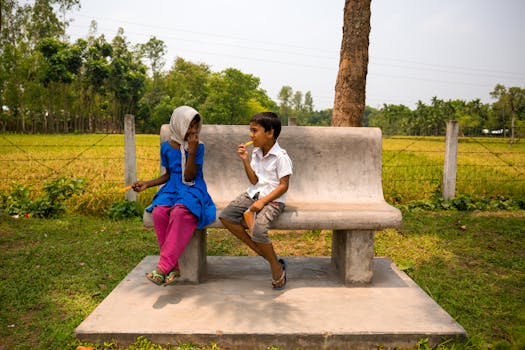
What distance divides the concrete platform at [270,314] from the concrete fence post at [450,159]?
383cm

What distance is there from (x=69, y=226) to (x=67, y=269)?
1.71 meters

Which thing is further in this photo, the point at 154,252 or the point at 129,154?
the point at 129,154

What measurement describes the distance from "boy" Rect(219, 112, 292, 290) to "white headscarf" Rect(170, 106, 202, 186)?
0.41 metres

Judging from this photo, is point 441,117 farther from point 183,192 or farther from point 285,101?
point 183,192

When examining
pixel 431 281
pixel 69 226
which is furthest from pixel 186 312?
pixel 69 226

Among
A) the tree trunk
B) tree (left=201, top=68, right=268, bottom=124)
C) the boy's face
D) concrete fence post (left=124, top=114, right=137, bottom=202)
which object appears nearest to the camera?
the boy's face

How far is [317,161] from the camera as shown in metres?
3.98

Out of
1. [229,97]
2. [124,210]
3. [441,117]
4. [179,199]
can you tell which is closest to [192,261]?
[179,199]

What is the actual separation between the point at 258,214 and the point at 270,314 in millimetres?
718

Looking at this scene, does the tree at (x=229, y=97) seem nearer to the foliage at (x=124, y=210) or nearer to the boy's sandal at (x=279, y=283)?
the foliage at (x=124, y=210)

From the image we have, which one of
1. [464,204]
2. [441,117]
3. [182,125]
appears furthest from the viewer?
[441,117]

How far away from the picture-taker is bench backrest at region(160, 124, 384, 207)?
12.9 ft

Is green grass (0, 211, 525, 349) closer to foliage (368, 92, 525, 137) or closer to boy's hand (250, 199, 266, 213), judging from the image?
boy's hand (250, 199, 266, 213)

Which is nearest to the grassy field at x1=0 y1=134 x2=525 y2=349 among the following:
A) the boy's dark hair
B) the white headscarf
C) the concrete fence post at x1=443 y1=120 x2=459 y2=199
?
the concrete fence post at x1=443 y1=120 x2=459 y2=199
